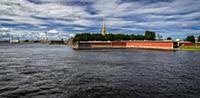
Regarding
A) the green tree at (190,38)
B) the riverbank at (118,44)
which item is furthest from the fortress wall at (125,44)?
the green tree at (190,38)

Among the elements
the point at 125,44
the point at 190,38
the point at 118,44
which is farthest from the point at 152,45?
the point at 190,38

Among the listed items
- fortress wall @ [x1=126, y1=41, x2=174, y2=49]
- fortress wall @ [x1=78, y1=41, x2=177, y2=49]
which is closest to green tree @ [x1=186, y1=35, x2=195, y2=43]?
fortress wall @ [x1=126, y1=41, x2=174, y2=49]

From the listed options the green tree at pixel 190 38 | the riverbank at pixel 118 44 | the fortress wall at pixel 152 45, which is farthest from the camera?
the green tree at pixel 190 38

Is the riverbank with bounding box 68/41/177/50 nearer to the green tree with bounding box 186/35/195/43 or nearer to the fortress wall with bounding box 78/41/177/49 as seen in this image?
A: the fortress wall with bounding box 78/41/177/49

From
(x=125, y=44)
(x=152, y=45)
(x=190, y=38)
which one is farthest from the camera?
(x=125, y=44)

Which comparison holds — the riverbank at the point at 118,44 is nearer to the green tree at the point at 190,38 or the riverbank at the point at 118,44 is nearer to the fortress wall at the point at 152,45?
the fortress wall at the point at 152,45

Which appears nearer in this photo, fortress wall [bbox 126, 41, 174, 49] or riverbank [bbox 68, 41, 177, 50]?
fortress wall [bbox 126, 41, 174, 49]

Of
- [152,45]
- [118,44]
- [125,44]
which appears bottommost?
[152,45]

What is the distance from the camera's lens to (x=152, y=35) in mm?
199500

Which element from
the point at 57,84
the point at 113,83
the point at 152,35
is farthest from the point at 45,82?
the point at 152,35

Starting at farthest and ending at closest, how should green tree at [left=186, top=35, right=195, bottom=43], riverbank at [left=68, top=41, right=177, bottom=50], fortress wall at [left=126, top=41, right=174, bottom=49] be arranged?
green tree at [left=186, top=35, right=195, bottom=43], riverbank at [left=68, top=41, right=177, bottom=50], fortress wall at [left=126, top=41, right=174, bottom=49]

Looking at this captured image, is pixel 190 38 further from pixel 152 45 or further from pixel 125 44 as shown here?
A: pixel 125 44

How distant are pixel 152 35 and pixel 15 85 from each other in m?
187

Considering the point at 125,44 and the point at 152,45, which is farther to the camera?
the point at 125,44
